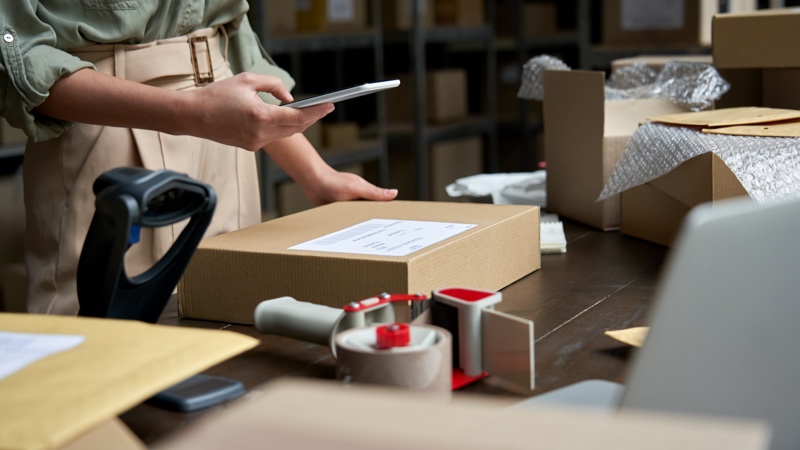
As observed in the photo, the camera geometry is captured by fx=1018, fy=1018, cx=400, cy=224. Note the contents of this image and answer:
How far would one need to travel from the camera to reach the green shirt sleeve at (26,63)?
129 cm

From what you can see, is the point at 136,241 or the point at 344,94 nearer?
the point at 136,241

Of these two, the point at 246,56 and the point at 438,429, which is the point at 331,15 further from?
the point at 438,429

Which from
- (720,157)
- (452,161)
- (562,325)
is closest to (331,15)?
(452,161)

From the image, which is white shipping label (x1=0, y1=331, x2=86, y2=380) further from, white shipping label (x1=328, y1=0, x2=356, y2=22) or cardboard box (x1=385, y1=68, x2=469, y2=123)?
cardboard box (x1=385, y1=68, x2=469, y2=123)

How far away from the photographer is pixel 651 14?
10.8ft

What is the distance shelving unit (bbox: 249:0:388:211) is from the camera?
2.99 metres

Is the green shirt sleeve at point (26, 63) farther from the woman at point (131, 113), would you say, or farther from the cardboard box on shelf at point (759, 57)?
the cardboard box on shelf at point (759, 57)

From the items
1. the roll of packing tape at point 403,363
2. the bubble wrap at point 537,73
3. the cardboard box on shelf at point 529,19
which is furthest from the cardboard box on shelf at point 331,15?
the roll of packing tape at point 403,363

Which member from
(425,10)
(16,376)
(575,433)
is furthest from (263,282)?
(425,10)

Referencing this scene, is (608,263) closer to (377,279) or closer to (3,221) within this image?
(377,279)

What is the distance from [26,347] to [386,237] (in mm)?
522

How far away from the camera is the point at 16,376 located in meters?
0.58

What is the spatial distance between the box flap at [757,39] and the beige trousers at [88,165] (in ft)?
2.72

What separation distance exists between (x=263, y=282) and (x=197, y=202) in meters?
0.26
